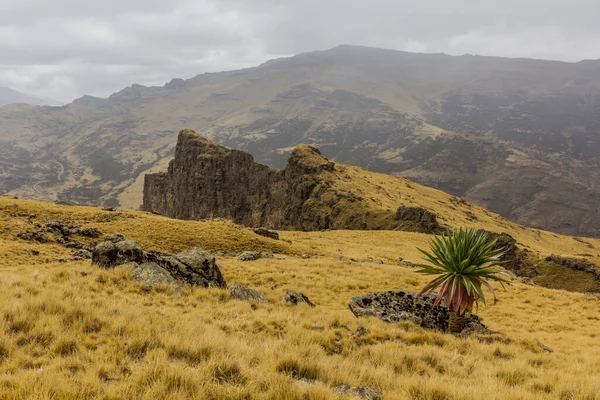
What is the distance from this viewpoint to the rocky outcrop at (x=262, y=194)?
78.1 metres

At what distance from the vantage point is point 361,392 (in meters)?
7.25

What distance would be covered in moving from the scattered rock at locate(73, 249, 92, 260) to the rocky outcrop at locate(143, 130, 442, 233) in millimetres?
22520

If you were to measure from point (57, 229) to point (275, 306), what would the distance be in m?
26.9

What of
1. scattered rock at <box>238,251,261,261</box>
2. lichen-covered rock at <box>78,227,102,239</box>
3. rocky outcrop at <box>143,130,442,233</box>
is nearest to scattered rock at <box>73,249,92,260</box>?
lichen-covered rock at <box>78,227,102,239</box>

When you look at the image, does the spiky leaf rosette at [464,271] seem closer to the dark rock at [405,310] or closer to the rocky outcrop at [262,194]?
the dark rock at [405,310]

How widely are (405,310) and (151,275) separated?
36.7 feet

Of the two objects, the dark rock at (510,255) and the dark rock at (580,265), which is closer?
the dark rock at (580,265)

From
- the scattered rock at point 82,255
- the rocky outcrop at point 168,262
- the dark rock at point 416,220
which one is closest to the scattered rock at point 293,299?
the rocky outcrop at point 168,262

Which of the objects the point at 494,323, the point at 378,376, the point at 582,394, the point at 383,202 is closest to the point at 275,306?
the point at 378,376

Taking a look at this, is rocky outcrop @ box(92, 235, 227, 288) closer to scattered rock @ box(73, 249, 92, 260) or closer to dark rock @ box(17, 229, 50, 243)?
scattered rock @ box(73, 249, 92, 260)

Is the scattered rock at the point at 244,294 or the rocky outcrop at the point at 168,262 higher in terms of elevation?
the rocky outcrop at the point at 168,262

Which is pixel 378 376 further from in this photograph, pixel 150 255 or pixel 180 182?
pixel 180 182

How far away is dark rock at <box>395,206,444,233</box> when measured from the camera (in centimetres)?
7200

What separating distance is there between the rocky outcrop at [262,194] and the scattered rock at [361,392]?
39.5 metres
